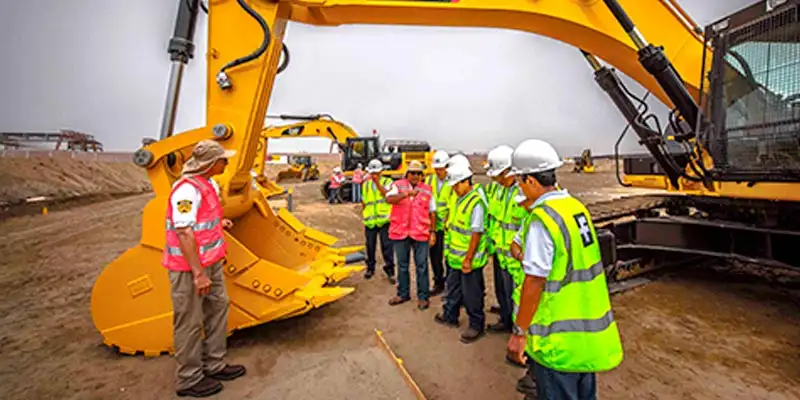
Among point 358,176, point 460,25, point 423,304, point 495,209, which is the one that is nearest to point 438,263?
point 423,304

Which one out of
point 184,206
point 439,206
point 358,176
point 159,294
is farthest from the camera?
point 358,176

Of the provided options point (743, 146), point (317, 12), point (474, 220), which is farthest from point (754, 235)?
point (317, 12)

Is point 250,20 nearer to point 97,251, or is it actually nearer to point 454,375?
point 454,375

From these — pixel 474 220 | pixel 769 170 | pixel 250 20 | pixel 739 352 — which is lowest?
pixel 739 352

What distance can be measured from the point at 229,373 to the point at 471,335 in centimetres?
222

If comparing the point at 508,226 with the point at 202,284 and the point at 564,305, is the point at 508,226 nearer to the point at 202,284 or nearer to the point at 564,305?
the point at 564,305

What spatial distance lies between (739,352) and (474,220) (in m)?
2.76

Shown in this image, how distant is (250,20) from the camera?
141 inches

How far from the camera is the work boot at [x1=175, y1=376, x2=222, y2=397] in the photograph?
2.96 m

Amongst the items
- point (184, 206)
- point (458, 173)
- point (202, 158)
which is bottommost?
point (184, 206)

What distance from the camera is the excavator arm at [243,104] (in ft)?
11.1

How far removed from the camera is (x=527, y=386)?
3.05 meters

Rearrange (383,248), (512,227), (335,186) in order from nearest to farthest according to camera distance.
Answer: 1. (512,227)
2. (383,248)
3. (335,186)

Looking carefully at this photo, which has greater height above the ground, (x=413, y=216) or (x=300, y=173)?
(x=300, y=173)
